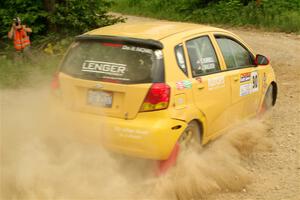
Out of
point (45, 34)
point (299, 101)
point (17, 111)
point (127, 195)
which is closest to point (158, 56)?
point (127, 195)

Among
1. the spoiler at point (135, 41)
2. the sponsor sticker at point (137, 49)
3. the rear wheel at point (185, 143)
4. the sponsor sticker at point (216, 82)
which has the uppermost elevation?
the spoiler at point (135, 41)

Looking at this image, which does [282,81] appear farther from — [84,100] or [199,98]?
[84,100]

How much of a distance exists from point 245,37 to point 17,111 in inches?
458

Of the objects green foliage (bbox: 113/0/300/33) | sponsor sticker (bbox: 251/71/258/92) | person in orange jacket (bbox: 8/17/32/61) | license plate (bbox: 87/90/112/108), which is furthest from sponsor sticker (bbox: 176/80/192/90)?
green foliage (bbox: 113/0/300/33)

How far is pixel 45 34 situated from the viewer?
13.1 meters

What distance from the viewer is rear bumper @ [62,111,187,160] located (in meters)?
5.13

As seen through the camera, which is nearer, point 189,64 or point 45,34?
point 189,64

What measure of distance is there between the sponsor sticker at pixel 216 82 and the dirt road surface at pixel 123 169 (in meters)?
0.74

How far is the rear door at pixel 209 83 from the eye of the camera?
5.77 m

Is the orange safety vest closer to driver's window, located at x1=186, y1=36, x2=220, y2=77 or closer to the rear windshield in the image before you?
the rear windshield

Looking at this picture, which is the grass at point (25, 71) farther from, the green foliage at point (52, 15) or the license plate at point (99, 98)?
the license plate at point (99, 98)

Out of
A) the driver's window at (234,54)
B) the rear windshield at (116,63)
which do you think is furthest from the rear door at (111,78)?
the driver's window at (234,54)

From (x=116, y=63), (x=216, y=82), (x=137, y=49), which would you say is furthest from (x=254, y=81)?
(x=116, y=63)

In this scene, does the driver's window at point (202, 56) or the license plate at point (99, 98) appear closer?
the license plate at point (99, 98)
